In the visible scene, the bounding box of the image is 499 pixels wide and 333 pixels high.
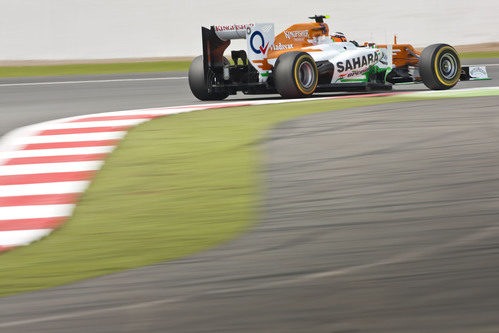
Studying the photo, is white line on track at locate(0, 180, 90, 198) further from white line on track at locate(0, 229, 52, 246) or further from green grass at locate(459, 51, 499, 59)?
green grass at locate(459, 51, 499, 59)

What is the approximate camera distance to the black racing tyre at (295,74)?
10336mm

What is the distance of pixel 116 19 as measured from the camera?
21.5 m

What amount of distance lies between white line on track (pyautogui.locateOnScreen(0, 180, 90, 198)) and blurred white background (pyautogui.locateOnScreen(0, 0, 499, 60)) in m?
16.0

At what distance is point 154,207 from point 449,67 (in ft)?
26.6

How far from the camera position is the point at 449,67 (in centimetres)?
1180

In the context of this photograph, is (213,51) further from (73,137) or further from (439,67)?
(73,137)

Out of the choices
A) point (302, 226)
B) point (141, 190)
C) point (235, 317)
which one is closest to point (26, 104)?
point (141, 190)

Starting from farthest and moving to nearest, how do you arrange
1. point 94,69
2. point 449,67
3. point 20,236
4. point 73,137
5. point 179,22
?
point 179,22
point 94,69
point 449,67
point 73,137
point 20,236

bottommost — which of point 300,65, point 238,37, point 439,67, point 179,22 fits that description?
point 439,67

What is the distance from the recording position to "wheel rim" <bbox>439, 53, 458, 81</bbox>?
1171cm

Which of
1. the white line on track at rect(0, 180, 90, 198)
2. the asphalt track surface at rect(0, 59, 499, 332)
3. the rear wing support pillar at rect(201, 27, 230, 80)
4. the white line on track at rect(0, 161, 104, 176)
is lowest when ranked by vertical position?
the asphalt track surface at rect(0, 59, 499, 332)

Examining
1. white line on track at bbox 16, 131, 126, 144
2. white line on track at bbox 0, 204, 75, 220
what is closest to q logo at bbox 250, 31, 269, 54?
white line on track at bbox 16, 131, 126, 144

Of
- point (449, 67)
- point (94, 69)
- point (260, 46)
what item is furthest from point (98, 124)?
point (94, 69)

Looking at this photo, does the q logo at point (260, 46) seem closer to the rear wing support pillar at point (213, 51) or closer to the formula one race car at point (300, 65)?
the formula one race car at point (300, 65)
